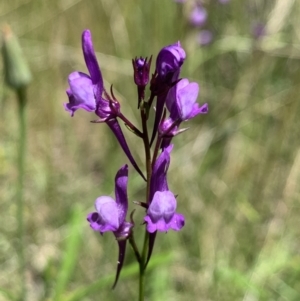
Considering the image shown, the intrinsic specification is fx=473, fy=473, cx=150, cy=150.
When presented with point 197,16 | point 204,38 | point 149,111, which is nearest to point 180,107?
point 149,111

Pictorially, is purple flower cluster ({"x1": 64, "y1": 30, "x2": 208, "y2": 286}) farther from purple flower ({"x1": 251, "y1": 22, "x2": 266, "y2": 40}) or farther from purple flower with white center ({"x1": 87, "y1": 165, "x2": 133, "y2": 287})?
purple flower ({"x1": 251, "y1": 22, "x2": 266, "y2": 40})

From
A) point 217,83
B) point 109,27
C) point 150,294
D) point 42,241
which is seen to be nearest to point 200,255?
point 150,294

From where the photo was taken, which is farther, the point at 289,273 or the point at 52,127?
the point at 52,127

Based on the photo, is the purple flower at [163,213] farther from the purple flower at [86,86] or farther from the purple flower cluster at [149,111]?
the purple flower at [86,86]

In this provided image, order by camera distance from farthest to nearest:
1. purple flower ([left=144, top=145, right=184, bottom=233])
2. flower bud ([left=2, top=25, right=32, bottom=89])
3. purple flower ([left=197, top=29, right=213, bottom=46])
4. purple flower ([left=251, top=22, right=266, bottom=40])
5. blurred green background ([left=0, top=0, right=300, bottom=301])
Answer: purple flower ([left=197, top=29, right=213, bottom=46])
purple flower ([left=251, top=22, right=266, bottom=40])
blurred green background ([left=0, top=0, right=300, bottom=301])
flower bud ([left=2, top=25, right=32, bottom=89])
purple flower ([left=144, top=145, right=184, bottom=233])

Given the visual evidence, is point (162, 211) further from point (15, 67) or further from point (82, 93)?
point (15, 67)

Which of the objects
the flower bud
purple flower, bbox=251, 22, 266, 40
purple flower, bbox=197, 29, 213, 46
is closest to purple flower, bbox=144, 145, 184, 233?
the flower bud

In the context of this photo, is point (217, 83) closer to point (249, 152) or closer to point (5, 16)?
point (249, 152)
